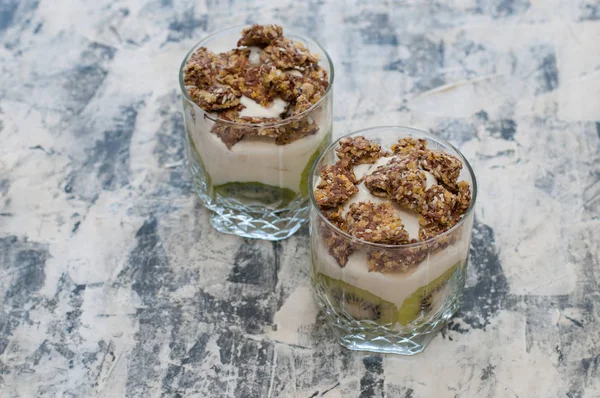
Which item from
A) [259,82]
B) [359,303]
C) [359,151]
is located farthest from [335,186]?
[259,82]

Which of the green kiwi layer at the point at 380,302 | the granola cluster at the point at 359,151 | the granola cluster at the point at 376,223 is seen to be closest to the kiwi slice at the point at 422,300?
the green kiwi layer at the point at 380,302

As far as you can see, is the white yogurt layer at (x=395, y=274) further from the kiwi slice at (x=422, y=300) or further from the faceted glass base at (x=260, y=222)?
the faceted glass base at (x=260, y=222)

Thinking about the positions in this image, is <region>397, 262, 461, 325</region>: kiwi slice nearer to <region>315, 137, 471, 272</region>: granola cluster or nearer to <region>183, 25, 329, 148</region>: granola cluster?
<region>315, 137, 471, 272</region>: granola cluster

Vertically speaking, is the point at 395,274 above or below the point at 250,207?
above

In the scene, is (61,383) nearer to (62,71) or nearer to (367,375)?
(367,375)

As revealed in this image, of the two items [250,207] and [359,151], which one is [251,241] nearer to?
[250,207]

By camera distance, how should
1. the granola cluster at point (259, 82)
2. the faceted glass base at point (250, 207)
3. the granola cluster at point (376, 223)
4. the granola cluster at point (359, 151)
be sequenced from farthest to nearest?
the faceted glass base at point (250, 207)
the granola cluster at point (259, 82)
the granola cluster at point (359, 151)
the granola cluster at point (376, 223)
